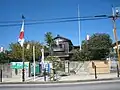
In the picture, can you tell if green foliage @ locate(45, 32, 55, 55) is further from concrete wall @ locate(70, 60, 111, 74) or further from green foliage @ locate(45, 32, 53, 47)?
concrete wall @ locate(70, 60, 111, 74)

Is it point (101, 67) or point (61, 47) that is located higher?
point (61, 47)

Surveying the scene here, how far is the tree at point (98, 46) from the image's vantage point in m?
61.1

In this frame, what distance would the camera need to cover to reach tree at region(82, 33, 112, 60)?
201 ft

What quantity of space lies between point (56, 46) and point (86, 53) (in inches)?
1045

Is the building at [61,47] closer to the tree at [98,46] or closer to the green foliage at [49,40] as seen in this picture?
the green foliage at [49,40]

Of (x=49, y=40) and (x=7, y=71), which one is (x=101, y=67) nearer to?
(x=7, y=71)

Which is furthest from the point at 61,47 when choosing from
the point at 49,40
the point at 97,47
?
the point at 97,47

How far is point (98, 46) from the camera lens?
212ft

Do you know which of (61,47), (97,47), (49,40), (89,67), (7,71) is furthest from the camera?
(61,47)

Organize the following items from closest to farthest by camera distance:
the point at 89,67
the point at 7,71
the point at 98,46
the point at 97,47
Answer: the point at 7,71 < the point at 89,67 < the point at 97,47 < the point at 98,46

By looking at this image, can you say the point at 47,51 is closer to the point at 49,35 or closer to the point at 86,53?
the point at 49,35

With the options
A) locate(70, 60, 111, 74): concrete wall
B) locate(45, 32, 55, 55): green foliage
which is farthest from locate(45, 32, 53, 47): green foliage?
locate(70, 60, 111, 74): concrete wall

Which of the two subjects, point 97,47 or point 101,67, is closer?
point 101,67

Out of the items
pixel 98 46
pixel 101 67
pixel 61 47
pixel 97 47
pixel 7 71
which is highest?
pixel 61 47
